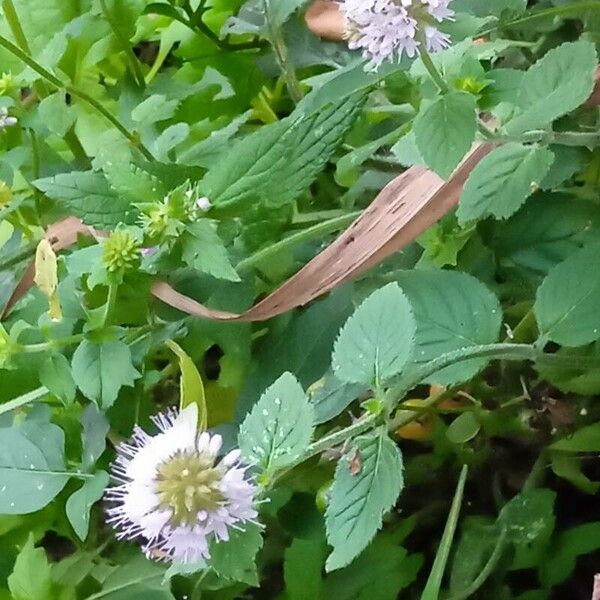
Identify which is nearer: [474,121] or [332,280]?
[474,121]

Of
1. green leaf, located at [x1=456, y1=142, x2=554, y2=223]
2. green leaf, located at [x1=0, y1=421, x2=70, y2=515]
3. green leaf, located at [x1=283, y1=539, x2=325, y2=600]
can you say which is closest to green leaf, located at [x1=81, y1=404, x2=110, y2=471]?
green leaf, located at [x1=0, y1=421, x2=70, y2=515]

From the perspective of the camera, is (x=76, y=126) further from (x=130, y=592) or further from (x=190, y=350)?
(x=130, y=592)

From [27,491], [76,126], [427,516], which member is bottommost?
[427,516]

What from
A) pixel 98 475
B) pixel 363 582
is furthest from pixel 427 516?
pixel 98 475

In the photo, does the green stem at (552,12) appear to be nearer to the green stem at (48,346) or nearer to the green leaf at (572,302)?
the green leaf at (572,302)

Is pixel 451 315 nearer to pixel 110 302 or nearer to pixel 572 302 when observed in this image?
pixel 572 302

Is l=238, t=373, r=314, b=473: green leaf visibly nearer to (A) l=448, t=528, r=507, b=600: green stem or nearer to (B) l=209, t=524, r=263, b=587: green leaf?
(B) l=209, t=524, r=263, b=587: green leaf

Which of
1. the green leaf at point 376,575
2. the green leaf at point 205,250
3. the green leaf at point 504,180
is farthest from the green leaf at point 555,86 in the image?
the green leaf at point 376,575

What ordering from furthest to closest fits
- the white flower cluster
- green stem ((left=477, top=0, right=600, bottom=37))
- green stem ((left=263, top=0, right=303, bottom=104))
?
green stem ((left=263, top=0, right=303, bottom=104))
green stem ((left=477, top=0, right=600, bottom=37))
the white flower cluster
